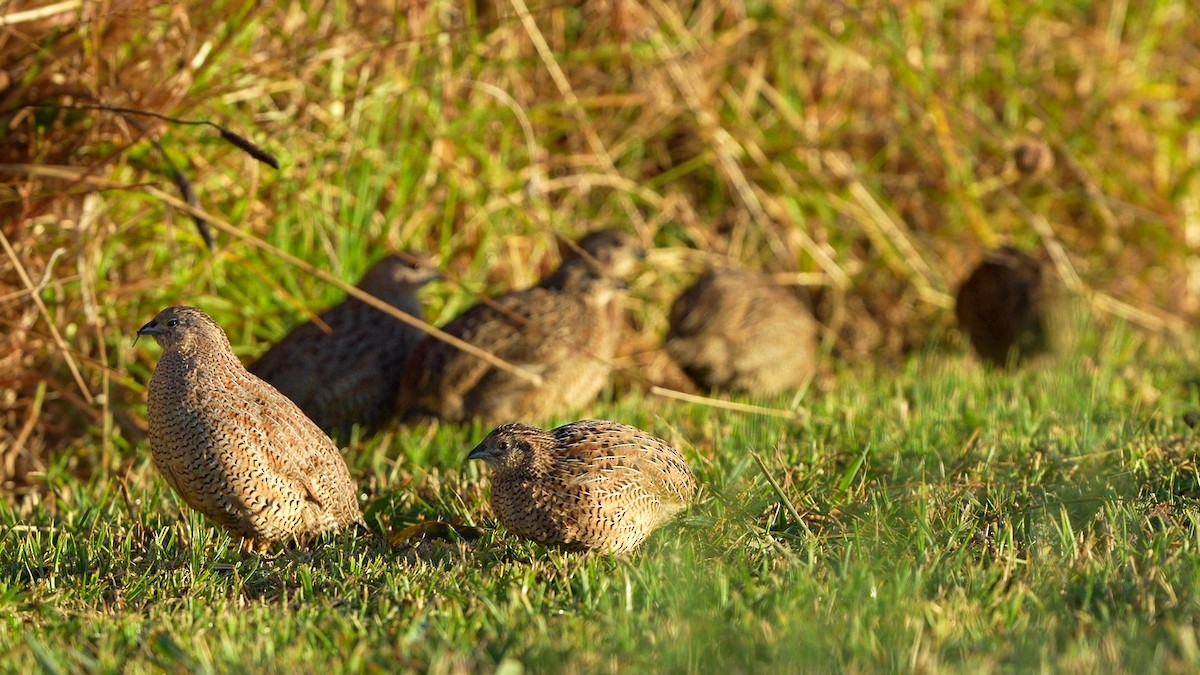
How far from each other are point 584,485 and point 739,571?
56 centimetres

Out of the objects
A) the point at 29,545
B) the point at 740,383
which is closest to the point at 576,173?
the point at 740,383

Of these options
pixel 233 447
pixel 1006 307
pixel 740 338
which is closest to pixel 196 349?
pixel 233 447

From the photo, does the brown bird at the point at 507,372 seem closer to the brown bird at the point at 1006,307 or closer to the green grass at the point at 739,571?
the green grass at the point at 739,571

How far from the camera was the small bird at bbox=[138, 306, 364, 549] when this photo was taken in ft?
13.9

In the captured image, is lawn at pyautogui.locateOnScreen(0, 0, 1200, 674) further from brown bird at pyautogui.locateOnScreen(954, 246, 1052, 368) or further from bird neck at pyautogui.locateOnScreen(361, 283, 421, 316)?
bird neck at pyautogui.locateOnScreen(361, 283, 421, 316)

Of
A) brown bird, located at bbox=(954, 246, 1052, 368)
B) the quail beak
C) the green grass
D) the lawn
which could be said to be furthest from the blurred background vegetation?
the green grass

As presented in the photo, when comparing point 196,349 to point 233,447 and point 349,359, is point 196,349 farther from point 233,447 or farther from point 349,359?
point 349,359

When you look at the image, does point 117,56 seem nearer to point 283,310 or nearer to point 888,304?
point 283,310

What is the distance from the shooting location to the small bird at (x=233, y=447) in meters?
4.24

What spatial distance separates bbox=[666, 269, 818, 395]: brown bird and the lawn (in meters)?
0.29

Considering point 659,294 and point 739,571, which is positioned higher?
point 739,571

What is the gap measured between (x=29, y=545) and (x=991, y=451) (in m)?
3.07

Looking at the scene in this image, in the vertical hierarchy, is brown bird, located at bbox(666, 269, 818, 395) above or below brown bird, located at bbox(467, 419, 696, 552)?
below

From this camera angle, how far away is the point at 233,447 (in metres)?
4.25
